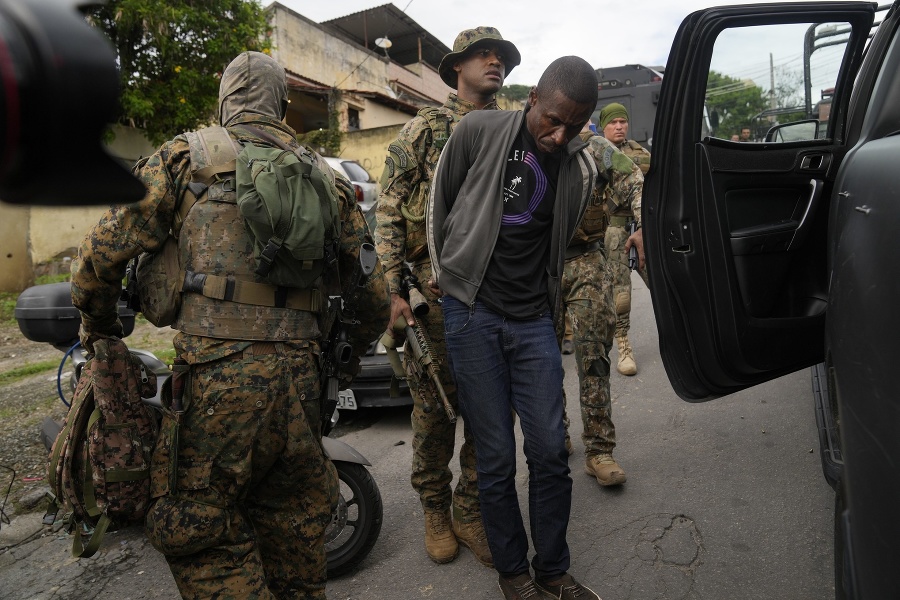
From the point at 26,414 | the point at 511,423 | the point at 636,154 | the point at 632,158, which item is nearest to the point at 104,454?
the point at 511,423

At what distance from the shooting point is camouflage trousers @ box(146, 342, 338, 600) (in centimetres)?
203

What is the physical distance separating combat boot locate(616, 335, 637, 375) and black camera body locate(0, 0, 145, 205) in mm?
5175

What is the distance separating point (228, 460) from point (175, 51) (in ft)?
33.7

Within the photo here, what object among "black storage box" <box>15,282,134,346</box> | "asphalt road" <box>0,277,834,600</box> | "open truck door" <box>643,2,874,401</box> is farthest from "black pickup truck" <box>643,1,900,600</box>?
"black storage box" <box>15,282,134,346</box>

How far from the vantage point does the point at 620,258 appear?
5.68 meters

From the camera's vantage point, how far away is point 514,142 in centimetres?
257

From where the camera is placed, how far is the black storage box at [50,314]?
319 cm

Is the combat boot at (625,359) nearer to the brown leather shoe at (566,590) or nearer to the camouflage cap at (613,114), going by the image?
the camouflage cap at (613,114)

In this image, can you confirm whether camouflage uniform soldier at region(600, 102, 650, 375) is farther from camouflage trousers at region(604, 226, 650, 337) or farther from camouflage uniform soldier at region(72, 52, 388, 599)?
camouflage uniform soldier at region(72, 52, 388, 599)

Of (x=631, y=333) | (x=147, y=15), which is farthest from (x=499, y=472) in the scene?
(x=147, y=15)

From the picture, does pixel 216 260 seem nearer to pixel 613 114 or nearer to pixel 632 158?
pixel 613 114

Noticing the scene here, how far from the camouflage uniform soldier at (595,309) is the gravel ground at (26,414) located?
2696 mm

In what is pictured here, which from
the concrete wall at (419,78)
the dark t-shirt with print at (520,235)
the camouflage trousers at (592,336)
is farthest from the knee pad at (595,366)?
the concrete wall at (419,78)

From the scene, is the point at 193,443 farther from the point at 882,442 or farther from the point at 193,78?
the point at 193,78
